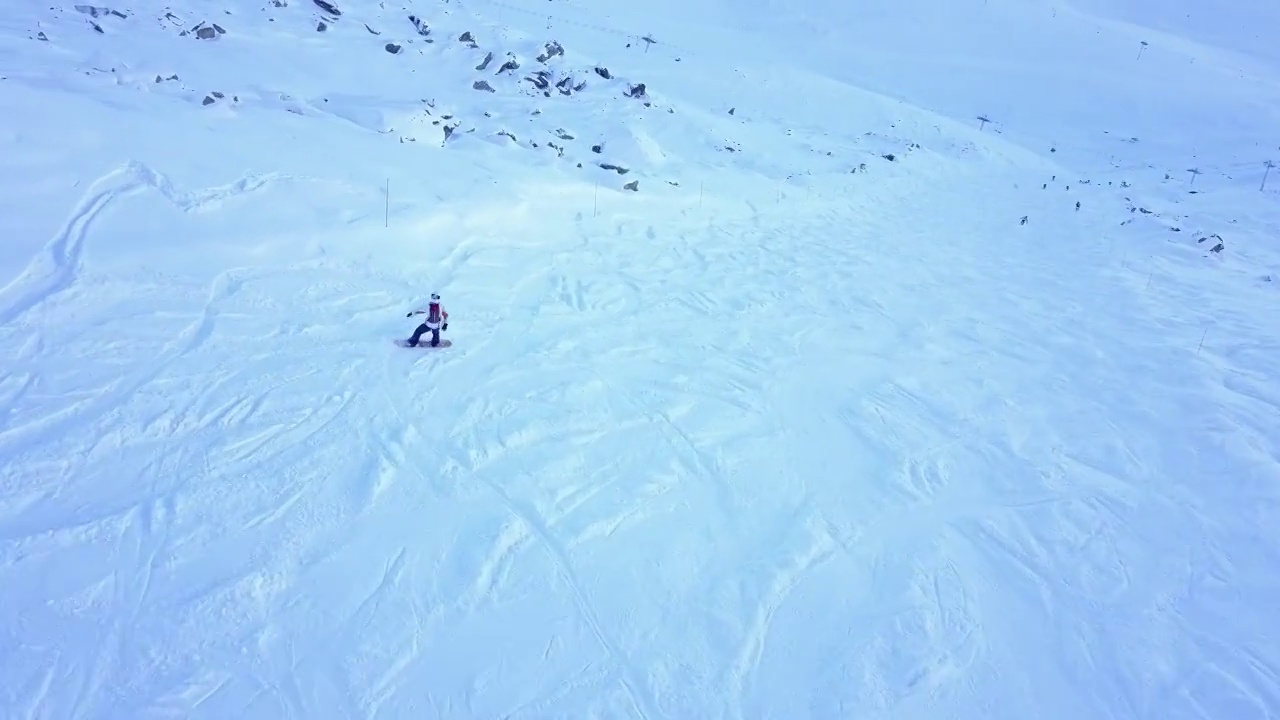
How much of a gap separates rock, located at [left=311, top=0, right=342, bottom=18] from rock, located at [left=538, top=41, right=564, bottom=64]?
4499 mm

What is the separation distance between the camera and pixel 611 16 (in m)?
28.1

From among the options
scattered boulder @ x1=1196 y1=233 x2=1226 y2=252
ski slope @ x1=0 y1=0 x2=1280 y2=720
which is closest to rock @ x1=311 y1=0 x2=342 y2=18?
ski slope @ x1=0 y1=0 x2=1280 y2=720

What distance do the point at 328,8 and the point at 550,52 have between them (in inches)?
194

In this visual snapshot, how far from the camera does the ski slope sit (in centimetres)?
465

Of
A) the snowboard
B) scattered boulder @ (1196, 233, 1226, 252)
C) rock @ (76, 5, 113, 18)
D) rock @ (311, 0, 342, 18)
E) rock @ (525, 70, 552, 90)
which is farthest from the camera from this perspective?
rock @ (311, 0, 342, 18)

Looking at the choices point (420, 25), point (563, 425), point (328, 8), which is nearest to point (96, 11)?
point (328, 8)

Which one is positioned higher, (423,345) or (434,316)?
(434,316)

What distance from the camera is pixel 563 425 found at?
22.1 feet

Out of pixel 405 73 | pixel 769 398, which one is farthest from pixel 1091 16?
pixel 769 398

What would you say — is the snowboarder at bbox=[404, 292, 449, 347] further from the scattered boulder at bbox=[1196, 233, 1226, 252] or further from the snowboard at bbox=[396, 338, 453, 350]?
the scattered boulder at bbox=[1196, 233, 1226, 252]

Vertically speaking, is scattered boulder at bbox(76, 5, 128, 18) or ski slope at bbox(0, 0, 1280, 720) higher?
scattered boulder at bbox(76, 5, 128, 18)

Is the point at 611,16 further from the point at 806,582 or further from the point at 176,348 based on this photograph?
the point at 806,582

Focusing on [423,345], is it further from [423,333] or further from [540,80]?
[540,80]

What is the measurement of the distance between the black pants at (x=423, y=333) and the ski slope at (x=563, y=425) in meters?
0.25
